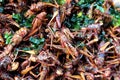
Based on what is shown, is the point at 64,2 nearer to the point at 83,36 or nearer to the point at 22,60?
the point at 83,36

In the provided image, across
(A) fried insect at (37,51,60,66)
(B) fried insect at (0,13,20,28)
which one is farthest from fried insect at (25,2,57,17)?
(A) fried insect at (37,51,60,66)

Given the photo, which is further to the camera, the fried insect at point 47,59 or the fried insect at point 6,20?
the fried insect at point 6,20

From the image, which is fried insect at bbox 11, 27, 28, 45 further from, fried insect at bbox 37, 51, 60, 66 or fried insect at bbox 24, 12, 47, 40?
fried insect at bbox 37, 51, 60, 66

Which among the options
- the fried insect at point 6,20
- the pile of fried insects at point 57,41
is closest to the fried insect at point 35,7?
the pile of fried insects at point 57,41

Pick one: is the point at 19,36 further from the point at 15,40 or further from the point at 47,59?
the point at 47,59

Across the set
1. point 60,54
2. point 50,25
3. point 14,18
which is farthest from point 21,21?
point 60,54

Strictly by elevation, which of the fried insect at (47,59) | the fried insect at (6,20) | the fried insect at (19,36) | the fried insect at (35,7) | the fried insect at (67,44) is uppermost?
the fried insect at (35,7)

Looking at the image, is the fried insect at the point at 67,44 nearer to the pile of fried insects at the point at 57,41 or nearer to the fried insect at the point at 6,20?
the pile of fried insects at the point at 57,41

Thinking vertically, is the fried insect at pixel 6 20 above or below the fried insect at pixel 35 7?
below
